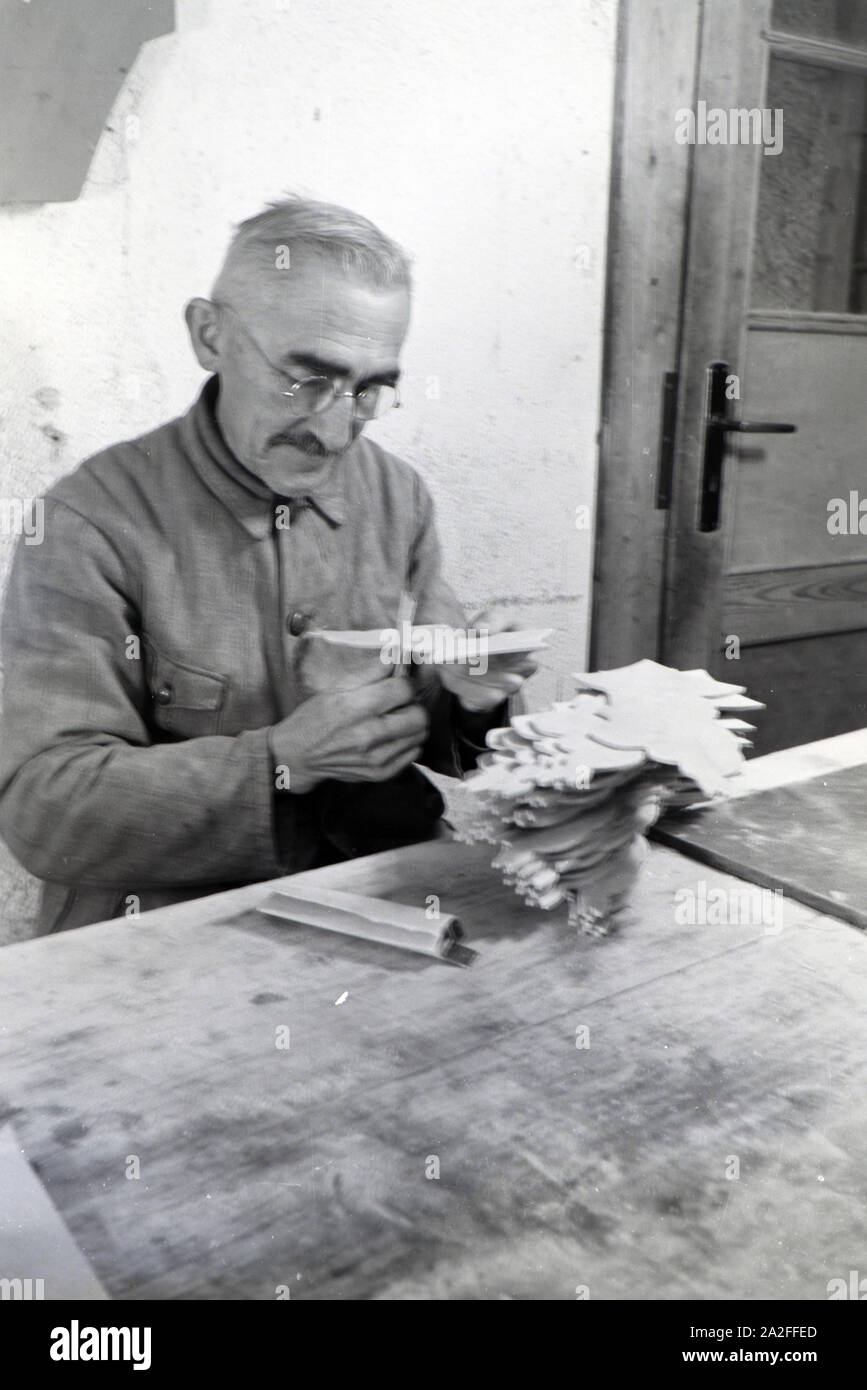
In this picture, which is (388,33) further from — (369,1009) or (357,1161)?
(357,1161)

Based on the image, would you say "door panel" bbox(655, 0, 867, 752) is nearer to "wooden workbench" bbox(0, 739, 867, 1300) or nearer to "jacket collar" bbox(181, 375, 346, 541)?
"jacket collar" bbox(181, 375, 346, 541)

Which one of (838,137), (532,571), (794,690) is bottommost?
(794,690)

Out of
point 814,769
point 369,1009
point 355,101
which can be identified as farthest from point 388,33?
point 369,1009

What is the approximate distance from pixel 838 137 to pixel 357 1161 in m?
2.46

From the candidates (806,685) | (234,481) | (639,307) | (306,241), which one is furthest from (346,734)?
(806,685)

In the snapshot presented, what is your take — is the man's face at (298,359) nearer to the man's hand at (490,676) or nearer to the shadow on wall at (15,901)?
the man's hand at (490,676)

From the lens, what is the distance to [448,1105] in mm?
831

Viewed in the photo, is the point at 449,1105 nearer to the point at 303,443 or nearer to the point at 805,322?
the point at 303,443

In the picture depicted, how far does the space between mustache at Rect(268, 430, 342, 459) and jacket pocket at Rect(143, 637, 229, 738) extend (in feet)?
1.02

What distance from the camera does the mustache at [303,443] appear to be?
1.51 meters

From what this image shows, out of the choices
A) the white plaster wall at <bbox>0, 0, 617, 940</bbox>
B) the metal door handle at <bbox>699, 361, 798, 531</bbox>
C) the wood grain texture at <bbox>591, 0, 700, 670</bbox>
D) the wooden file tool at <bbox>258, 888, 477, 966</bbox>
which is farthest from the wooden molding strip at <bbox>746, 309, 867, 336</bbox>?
the wooden file tool at <bbox>258, 888, 477, 966</bbox>

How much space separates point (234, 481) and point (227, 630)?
0.19m

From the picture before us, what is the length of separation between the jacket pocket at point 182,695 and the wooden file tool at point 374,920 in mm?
413

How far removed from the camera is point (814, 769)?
165 cm
